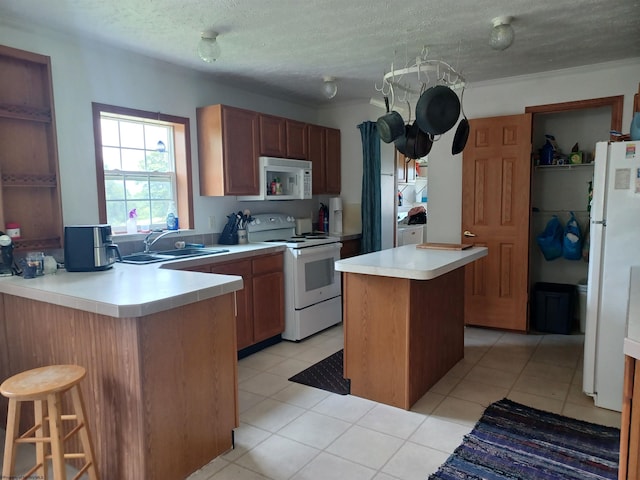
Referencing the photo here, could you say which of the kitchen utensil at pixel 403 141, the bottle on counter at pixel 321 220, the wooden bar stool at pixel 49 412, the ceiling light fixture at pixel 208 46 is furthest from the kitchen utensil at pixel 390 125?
the bottle on counter at pixel 321 220

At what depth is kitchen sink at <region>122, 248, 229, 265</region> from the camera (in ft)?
10.00

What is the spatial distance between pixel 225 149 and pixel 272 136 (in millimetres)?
620

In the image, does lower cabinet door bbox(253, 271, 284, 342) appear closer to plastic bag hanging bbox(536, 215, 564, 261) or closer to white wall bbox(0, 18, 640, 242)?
white wall bbox(0, 18, 640, 242)

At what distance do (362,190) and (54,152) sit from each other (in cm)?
316

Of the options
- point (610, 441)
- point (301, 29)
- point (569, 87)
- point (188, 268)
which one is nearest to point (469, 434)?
point (610, 441)

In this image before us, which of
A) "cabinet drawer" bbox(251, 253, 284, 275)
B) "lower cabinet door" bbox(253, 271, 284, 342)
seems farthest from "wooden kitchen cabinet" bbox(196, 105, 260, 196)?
"lower cabinet door" bbox(253, 271, 284, 342)

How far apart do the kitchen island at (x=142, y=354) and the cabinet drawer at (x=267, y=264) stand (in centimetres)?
129

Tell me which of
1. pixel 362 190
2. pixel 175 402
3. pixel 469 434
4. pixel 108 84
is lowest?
pixel 469 434

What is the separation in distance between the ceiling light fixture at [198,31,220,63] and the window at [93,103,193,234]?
86 centimetres

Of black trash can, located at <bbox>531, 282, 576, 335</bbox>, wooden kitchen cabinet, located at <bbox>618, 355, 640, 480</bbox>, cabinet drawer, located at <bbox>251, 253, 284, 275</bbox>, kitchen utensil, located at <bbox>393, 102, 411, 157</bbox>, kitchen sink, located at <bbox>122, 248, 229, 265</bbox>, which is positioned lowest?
black trash can, located at <bbox>531, 282, 576, 335</bbox>

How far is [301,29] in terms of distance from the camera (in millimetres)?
2812

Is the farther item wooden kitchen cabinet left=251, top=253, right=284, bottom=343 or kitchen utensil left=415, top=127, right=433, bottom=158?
wooden kitchen cabinet left=251, top=253, right=284, bottom=343

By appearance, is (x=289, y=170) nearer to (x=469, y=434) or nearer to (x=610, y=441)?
(x=469, y=434)

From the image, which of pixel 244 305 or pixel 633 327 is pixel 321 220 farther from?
pixel 633 327
